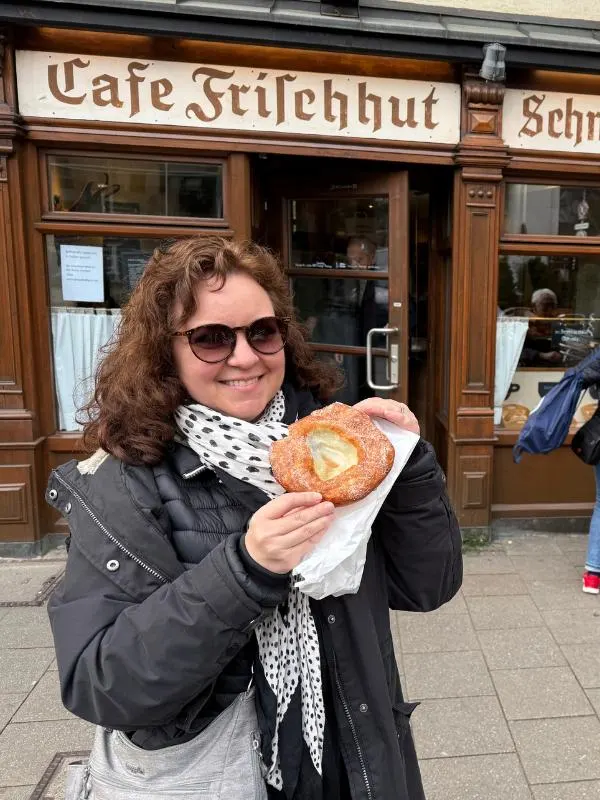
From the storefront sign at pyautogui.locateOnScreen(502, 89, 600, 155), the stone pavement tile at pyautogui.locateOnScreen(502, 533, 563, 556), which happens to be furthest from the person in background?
the stone pavement tile at pyautogui.locateOnScreen(502, 533, 563, 556)

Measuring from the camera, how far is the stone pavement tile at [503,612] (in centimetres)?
392

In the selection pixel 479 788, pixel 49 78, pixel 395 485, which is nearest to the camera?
pixel 395 485

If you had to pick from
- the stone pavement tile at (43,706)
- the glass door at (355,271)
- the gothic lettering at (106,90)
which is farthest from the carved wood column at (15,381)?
the glass door at (355,271)

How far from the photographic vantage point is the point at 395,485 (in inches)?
59.7

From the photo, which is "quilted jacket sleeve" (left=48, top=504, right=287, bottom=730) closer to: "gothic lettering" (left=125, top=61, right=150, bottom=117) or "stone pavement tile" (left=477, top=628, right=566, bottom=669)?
"stone pavement tile" (left=477, top=628, right=566, bottom=669)

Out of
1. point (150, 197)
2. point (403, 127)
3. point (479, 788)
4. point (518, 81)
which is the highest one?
point (518, 81)

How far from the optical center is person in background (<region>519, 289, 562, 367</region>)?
527cm

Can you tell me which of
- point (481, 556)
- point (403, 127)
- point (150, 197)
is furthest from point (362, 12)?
point (481, 556)

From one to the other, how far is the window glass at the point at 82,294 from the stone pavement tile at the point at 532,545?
3454mm

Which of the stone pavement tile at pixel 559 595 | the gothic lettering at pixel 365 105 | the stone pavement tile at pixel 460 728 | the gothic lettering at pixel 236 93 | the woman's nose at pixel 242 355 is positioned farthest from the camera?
the gothic lettering at pixel 365 105

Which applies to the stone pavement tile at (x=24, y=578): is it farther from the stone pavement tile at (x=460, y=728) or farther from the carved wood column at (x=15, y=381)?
the stone pavement tile at (x=460, y=728)

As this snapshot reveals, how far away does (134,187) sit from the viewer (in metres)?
4.66

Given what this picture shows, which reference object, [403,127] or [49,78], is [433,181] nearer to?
[403,127]

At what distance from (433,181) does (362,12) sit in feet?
4.67
